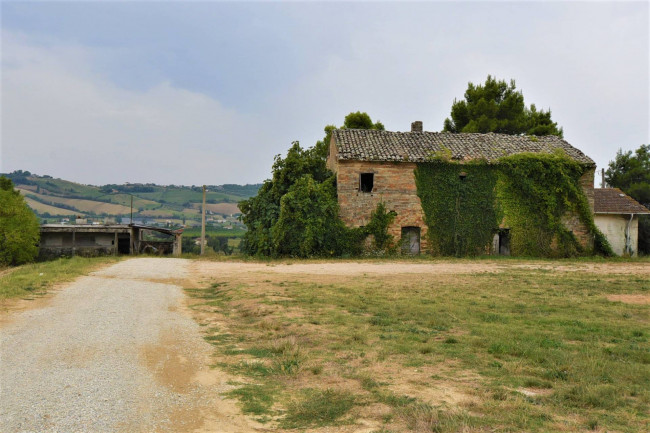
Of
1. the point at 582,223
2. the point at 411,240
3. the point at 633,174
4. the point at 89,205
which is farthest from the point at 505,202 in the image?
the point at 89,205

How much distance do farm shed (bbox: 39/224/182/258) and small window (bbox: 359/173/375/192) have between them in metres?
17.3

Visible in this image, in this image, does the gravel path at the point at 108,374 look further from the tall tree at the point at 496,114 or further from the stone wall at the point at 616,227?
the tall tree at the point at 496,114

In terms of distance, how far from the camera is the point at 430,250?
2448cm

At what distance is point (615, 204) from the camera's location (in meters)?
27.4

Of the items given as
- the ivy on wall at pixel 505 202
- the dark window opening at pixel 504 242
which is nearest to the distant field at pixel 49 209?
the ivy on wall at pixel 505 202

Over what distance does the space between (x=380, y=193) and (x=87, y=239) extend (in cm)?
2260

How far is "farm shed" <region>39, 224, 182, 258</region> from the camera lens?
3244 centimetres

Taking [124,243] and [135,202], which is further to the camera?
[135,202]

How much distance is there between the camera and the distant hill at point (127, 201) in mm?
79250

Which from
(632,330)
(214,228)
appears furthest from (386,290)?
(214,228)

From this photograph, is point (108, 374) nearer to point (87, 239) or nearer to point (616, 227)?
point (616, 227)

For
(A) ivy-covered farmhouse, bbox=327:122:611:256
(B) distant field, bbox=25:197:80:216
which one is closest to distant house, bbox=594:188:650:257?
(A) ivy-covered farmhouse, bbox=327:122:611:256

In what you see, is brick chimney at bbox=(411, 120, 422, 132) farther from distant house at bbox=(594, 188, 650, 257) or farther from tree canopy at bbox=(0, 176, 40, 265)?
tree canopy at bbox=(0, 176, 40, 265)

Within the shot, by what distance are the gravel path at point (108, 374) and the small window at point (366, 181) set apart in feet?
51.4
